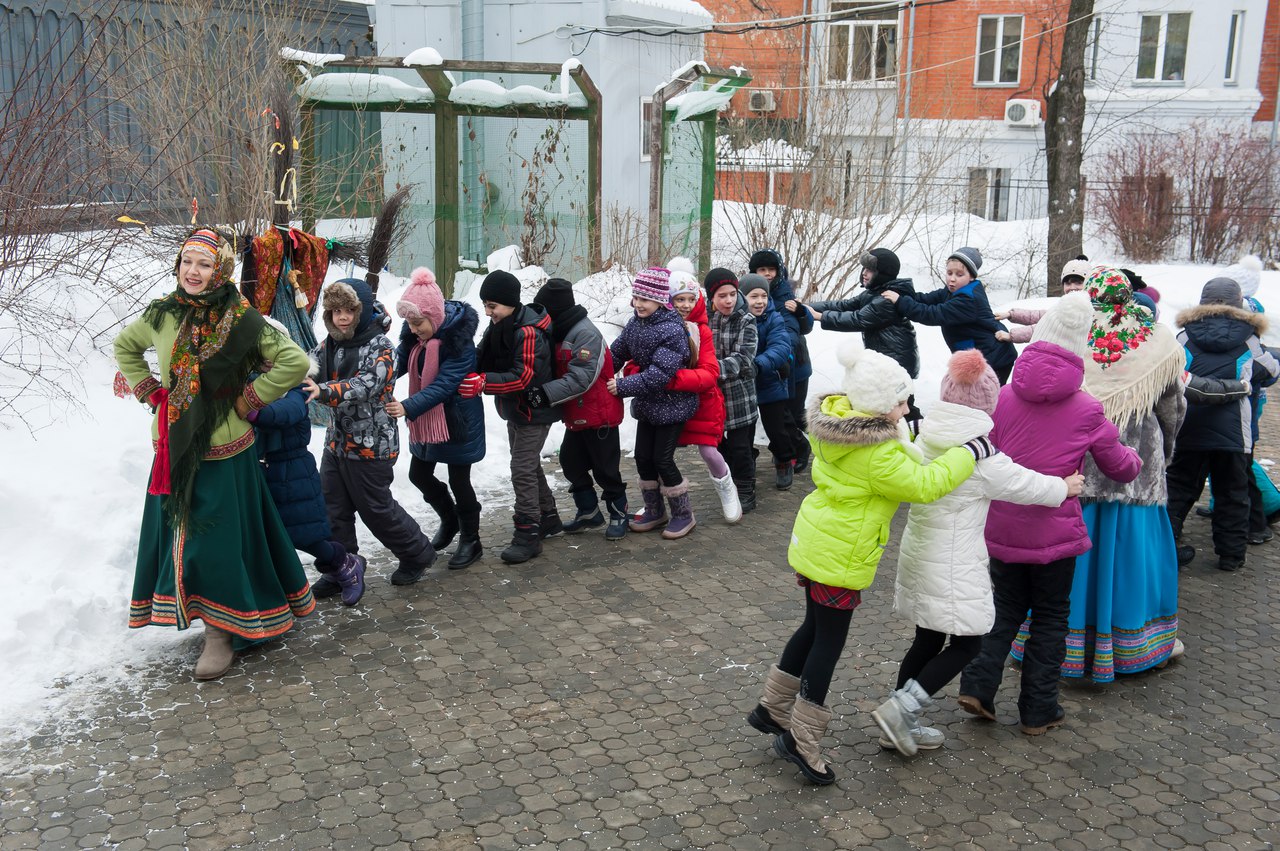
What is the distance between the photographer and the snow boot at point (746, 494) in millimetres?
7754

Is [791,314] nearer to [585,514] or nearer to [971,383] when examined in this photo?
[585,514]

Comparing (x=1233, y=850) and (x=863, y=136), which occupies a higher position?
(x=863, y=136)

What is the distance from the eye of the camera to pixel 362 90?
12102 mm

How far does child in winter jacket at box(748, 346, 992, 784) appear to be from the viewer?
4129 mm

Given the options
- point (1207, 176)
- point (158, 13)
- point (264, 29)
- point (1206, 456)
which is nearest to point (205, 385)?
point (1206, 456)

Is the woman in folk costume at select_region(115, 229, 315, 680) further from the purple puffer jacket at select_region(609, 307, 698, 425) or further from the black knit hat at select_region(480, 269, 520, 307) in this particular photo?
the purple puffer jacket at select_region(609, 307, 698, 425)

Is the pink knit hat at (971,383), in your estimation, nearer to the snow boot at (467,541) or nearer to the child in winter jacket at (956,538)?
the child in winter jacket at (956,538)

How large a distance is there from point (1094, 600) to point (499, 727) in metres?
2.59

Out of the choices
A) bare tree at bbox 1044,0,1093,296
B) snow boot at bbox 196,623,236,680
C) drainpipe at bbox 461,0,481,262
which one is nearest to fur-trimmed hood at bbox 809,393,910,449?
snow boot at bbox 196,623,236,680

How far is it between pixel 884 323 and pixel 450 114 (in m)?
6.13

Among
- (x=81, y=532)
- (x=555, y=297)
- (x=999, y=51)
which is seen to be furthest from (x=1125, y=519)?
(x=999, y=51)

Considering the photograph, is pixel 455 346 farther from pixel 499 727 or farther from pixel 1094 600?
pixel 1094 600

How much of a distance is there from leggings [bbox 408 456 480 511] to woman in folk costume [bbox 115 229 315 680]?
1347 millimetres

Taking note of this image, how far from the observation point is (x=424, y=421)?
6.26 metres
